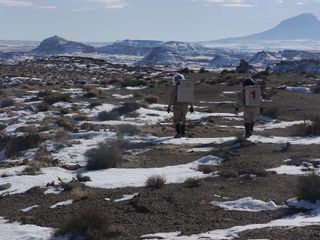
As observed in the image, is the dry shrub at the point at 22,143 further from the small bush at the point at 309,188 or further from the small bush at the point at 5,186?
the small bush at the point at 309,188

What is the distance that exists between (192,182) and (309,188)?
270cm

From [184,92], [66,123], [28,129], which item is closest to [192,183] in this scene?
[184,92]

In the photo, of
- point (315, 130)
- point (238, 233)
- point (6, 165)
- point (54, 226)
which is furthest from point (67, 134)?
point (238, 233)

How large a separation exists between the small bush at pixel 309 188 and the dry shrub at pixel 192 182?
93.2 inches

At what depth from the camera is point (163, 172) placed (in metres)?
14.9

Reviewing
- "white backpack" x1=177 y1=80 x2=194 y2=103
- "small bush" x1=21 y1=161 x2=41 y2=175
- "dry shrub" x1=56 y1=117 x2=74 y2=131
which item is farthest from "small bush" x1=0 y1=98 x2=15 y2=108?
"small bush" x1=21 y1=161 x2=41 y2=175

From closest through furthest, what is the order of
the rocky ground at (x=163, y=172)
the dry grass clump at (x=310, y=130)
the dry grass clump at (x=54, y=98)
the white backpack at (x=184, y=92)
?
the rocky ground at (x=163, y=172)
the white backpack at (x=184, y=92)
the dry grass clump at (x=310, y=130)
the dry grass clump at (x=54, y=98)

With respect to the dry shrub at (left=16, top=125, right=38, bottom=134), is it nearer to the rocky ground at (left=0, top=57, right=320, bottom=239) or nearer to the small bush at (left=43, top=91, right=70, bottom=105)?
the rocky ground at (left=0, top=57, right=320, bottom=239)

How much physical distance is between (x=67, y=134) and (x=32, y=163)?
15.8 feet

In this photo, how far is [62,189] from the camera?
1359cm

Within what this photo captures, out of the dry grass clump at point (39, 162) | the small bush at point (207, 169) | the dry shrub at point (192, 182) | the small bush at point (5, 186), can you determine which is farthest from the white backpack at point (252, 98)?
the small bush at point (5, 186)

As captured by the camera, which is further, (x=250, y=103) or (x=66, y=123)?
(x=66, y=123)

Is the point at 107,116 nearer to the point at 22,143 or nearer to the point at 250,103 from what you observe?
the point at 22,143

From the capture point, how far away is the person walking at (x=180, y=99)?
20.2m
